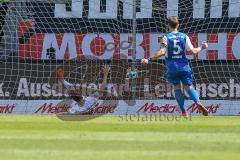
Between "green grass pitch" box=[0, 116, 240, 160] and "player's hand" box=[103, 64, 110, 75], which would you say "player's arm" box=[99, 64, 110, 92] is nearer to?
"player's hand" box=[103, 64, 110, 75]

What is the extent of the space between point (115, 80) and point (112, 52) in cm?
212

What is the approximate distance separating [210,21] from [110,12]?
3.12 metres

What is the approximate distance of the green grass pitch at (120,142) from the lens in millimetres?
7766

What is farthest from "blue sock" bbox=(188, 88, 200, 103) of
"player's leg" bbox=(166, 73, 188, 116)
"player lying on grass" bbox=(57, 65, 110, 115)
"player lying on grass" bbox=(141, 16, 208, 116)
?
"player lying on grass" bbox=(57, 65, 110, 115)

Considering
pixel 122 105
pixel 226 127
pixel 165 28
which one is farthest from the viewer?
pixel 165 28

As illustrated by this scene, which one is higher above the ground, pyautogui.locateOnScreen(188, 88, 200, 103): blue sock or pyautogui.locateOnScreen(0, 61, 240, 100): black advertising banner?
pyautogui.locateOnScreen(0, 61, 240, 100): black advertising banner

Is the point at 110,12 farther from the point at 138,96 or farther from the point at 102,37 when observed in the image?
the point at 138,96

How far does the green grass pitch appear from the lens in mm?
7766

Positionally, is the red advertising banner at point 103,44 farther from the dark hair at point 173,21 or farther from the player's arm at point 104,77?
the dark hair at point 173,21

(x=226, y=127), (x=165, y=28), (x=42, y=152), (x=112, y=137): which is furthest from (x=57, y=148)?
(x=165, y=28)

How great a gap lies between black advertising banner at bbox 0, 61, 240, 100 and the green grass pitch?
7.35 meters

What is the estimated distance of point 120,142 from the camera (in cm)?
916

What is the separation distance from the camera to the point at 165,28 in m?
22.2

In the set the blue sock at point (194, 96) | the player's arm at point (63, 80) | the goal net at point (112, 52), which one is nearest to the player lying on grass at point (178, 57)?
the blue sock at point (194, 96)
